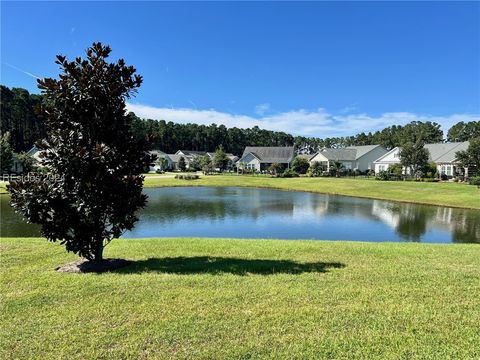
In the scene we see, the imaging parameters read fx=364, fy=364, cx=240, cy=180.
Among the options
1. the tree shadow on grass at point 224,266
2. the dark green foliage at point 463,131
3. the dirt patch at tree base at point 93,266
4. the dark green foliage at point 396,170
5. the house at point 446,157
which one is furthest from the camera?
the dark green foliage at point 463,131

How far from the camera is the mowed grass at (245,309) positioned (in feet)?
14.6

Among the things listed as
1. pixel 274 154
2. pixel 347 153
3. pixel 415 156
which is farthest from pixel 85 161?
pixel 274 154

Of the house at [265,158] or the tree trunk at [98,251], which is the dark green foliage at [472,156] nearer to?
the house at [265,158]

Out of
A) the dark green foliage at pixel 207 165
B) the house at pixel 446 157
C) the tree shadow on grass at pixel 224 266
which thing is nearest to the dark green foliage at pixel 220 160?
the dark green foliage at pixel 207 165

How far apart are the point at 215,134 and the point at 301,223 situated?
111m

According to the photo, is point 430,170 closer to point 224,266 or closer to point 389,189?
point 389,189

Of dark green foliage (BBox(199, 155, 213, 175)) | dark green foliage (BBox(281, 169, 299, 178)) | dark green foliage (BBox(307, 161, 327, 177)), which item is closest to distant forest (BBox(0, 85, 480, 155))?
dark green foliage (BBox(199, 155, 213, 175))

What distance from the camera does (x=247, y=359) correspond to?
422 centimetres

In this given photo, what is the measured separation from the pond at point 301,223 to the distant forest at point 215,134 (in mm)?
48878

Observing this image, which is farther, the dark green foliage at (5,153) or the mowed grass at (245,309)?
the dark green foliage at (5,153)

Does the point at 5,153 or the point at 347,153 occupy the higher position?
the point at 347,153

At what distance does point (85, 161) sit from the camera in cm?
774

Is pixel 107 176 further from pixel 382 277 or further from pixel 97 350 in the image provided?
pixel 382 277

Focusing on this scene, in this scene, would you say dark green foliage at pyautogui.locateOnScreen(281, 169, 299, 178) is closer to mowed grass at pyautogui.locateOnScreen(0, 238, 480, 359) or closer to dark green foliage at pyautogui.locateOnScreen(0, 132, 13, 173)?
dark green foliage at pyautogui.locateOnScreen(0, 132, 13, 173)
